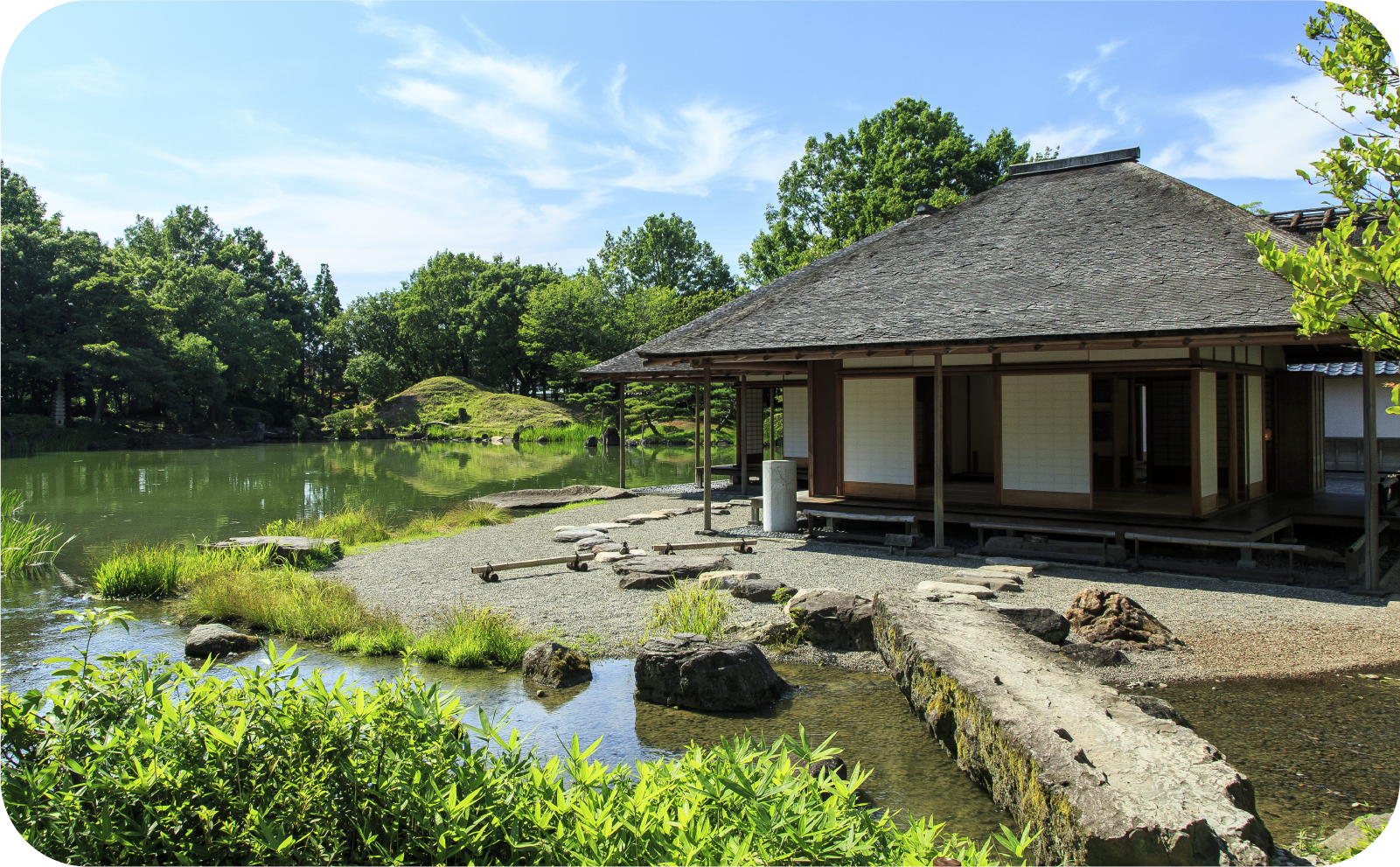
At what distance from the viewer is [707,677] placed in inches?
242

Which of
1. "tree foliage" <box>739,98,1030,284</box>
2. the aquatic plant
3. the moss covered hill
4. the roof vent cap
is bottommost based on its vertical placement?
the aquatic plant

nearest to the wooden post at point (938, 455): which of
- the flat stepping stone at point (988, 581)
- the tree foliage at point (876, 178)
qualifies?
the flat stepping stone at point (988, 581)

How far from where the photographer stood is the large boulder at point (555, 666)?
664cm

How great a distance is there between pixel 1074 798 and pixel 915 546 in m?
8.01

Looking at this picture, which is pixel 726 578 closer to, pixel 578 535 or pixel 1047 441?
pixel 578 535

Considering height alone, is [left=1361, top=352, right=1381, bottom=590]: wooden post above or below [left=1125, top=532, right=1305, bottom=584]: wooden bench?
above

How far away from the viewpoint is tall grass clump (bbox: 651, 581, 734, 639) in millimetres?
7605

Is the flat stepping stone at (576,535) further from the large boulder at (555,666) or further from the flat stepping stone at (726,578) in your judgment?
the large boulder at (555,666)

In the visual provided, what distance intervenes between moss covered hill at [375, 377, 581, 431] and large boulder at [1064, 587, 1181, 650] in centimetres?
4091

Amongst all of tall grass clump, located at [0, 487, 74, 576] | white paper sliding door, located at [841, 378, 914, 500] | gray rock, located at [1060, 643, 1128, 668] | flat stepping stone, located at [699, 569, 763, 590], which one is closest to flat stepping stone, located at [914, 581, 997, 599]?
gray rock, located at [1060, 643, 1128, 668]

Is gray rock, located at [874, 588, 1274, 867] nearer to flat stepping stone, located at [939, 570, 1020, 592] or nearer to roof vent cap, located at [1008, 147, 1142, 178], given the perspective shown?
flat stepping stone, located at [939, 570, 1020, 592]

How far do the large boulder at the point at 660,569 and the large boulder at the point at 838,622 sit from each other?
208 centimetres

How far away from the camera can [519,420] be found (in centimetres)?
4841

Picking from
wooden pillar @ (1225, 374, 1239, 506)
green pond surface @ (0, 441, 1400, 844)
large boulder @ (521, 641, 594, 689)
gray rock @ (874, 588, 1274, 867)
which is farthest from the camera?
wooden pillar @ (1225, 374, 1239, 506)
